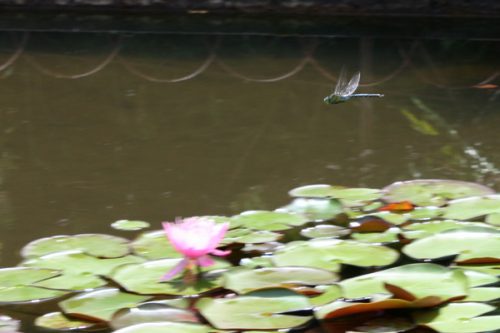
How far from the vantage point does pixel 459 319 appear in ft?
7.03

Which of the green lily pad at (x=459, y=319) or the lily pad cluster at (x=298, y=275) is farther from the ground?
the lily pad cluster at (x=298, y=275)

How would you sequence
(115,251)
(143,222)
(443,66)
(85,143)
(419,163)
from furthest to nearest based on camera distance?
(443,66) < (85,143) < (419,163) < (143,222) < (115,251)

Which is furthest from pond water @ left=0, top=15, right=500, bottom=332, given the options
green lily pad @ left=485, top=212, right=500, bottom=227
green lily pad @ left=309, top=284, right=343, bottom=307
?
green lily pad @ left=309, top=284, right=343, bottom=307

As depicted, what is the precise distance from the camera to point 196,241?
231cm

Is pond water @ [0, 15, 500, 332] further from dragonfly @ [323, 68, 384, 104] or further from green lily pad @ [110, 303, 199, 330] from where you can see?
green lily pad @ [110, 303, 199, 330]

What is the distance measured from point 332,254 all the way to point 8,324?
2.64 ft

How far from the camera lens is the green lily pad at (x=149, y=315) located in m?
2.19

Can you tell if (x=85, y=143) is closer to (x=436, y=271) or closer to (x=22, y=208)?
(x=22, y=208)

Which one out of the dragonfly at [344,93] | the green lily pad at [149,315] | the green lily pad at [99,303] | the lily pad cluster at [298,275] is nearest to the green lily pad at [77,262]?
the lily pad cluster at [298,275]

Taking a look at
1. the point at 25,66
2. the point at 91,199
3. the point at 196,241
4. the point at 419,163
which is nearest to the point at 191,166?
the point at 91,199

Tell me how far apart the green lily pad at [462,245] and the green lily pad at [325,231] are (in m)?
0.21

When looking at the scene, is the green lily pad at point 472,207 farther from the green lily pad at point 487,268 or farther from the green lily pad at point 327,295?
the green lily pad at point 327,295

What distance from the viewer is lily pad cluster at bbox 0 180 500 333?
7.16ft

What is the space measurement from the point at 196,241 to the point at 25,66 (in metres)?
2.85
